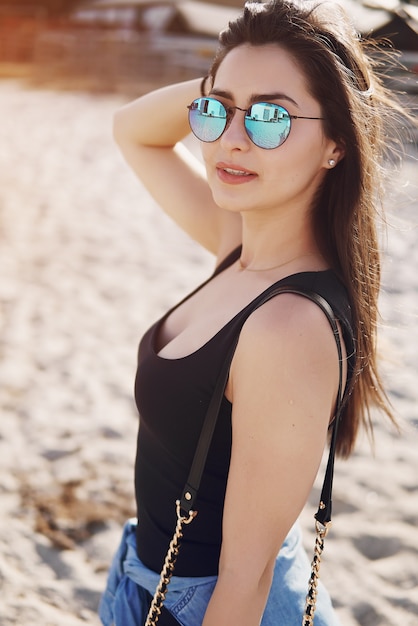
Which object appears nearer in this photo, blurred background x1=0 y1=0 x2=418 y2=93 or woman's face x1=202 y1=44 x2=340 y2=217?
woman's face x1=202 y1=44 x2=340 y2=217

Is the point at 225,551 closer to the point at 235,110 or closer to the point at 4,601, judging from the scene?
the point at 235,110

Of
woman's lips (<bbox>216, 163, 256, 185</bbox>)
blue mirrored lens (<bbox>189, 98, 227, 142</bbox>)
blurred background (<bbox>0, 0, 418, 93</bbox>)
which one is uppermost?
blurred background (<bbox>0, 0, 418, 93</bbox>)

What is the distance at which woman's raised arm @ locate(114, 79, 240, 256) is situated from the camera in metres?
2.00

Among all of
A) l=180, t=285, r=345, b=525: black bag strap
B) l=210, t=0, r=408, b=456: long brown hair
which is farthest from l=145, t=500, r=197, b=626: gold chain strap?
l=210, t=0, r=408, b=456: long brown hair

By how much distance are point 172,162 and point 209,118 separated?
2.04 ft

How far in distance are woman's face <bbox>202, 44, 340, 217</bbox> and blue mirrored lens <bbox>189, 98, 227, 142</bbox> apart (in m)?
0.02

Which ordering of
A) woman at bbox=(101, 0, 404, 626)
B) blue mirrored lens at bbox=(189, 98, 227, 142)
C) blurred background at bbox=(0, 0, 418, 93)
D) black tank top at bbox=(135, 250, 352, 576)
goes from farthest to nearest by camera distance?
blurred background at bbox=(0, 0, 418, 93)
blue mirrored lens at bbox=(189, 98, 227, 142)
black tank top at bbox=(135, 250, 352, 576)
woman at bbox=(101, 0, 404, 626)

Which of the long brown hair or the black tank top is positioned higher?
the long brown hair

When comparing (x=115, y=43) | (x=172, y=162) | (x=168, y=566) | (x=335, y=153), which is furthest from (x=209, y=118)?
(x=115, y=43)

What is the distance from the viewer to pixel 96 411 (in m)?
4.13

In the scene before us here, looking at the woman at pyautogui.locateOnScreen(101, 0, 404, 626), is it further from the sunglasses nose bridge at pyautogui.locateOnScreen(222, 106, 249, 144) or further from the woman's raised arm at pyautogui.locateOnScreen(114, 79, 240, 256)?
the woman's raised arm at pyautogui.locateOnScreen(114, 79, 240, 256)

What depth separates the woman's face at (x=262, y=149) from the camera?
4.66ft

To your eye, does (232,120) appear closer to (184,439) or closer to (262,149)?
(262,149)

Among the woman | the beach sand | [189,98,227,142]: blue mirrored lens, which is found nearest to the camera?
the woman
